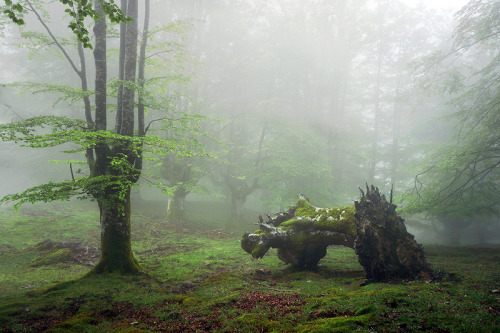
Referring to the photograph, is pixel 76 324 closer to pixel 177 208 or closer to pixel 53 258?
pixel 53 258

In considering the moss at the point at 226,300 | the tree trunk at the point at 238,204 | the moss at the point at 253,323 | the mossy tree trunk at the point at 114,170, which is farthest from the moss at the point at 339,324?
the tree trunk at the point at 238,204

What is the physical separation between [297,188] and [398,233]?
13.0 m

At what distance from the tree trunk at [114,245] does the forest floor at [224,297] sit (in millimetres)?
441

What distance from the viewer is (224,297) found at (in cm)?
579

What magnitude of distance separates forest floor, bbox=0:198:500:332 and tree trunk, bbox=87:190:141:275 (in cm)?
44

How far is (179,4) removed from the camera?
21641mm

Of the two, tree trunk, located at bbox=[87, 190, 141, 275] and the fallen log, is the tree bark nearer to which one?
tree trunk, located at bbox=[87, 190, 141, 275]

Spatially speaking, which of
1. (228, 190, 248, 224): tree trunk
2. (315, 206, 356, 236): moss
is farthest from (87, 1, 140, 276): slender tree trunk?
(228, 190, 248, 224): tree trunk

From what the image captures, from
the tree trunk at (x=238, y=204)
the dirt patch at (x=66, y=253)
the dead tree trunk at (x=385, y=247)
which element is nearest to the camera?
the dead tree trunk at (x=385, y=247)

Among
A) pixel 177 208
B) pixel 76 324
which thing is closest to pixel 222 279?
pixel 76 324

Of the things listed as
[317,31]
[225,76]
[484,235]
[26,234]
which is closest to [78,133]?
[26,234]

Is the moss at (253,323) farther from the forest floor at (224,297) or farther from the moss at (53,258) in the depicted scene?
the moss at (53,258)

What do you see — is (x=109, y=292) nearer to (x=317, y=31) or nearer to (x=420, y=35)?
(x=317, y=31)

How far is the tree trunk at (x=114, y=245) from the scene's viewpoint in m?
7.27
